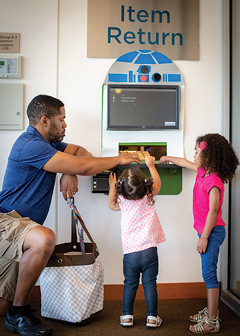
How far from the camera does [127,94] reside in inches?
98.7

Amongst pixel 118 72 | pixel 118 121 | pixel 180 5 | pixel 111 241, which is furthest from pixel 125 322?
pixel 180 5

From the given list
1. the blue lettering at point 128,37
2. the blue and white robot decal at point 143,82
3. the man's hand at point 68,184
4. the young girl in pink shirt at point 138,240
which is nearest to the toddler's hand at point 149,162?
the young girl in pink shirt at point 138,240

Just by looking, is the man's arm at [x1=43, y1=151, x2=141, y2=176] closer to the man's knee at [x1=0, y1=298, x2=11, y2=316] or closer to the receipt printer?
the receipt printer

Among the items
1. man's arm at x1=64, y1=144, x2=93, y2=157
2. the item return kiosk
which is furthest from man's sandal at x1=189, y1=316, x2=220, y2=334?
man's arm at x1=64, y1=144, x2=93, y2=157

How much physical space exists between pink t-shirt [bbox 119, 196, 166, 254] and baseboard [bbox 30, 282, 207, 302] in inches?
27.3

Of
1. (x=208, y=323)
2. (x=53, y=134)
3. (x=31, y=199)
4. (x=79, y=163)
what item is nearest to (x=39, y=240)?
(x=31, y=199)

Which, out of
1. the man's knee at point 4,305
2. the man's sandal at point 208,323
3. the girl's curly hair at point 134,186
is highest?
the girl's curly hair at point 134,186

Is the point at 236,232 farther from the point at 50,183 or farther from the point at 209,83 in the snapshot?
the point at 50,183

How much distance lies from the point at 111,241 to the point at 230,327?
1090 millimetres

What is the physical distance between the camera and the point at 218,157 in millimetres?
2092

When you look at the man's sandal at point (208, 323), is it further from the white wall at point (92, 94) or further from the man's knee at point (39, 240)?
the man's knee at point (39, 240)

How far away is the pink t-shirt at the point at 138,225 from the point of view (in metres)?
2.01

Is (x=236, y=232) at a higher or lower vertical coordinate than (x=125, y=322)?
higher

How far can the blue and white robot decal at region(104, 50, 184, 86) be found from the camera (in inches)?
101
